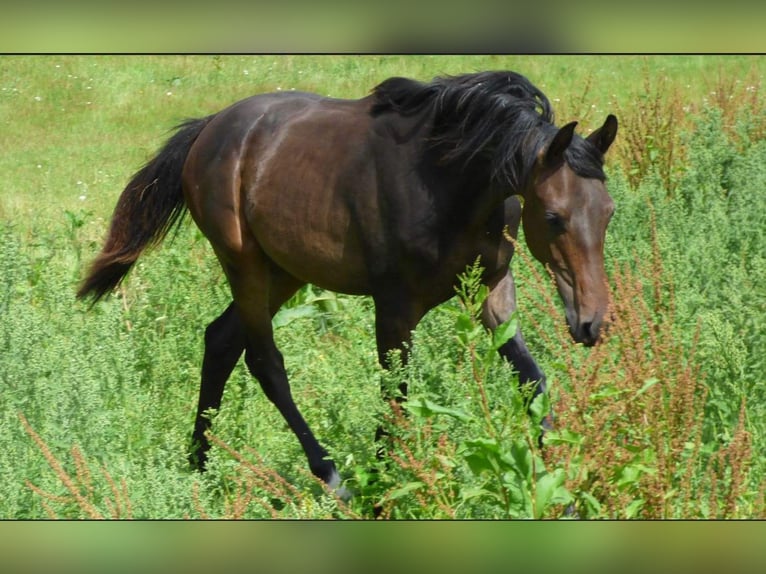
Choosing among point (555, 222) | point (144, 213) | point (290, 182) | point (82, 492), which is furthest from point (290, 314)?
point (555, 222)

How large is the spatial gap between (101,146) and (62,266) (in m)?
3.28

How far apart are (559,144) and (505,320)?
1.02 metres

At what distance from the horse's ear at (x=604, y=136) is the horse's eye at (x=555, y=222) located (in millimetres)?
390

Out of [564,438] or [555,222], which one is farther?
[555,222]

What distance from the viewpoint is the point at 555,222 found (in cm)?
497

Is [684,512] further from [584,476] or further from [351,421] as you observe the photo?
[351,421]

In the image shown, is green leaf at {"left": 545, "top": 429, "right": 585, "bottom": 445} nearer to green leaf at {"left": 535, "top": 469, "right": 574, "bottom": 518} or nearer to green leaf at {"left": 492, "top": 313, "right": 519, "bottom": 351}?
green leaf at {"left": 535, "top": 469, "right": 574, "bottom": 518}

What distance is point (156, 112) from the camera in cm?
1156

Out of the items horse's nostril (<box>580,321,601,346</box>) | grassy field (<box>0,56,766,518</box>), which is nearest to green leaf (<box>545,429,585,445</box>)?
grassy field (<box>0,56,766,518</box>)

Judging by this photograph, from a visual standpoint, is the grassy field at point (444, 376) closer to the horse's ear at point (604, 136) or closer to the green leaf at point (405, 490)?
the green leaf at point (405, 490)

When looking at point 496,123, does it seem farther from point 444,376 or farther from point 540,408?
point 540,408

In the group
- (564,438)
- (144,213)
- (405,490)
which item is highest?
(144,213)

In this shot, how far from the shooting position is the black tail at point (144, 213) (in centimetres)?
636

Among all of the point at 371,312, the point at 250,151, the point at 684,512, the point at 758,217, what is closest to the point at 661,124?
the point at 758,217
